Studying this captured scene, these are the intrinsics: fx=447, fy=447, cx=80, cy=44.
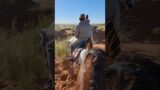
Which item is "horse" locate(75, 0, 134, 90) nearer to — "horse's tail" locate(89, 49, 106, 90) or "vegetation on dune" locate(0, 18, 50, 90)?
"horse's tail" locate(89, 49, 106, 90)

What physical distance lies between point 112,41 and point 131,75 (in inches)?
22.9

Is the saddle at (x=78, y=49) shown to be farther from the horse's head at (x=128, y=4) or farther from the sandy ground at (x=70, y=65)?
the horse's head at (x=128, y=4)

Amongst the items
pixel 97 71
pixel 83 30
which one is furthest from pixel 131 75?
pixel 83 30

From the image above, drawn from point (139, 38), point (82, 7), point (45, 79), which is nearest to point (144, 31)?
point (139, 38)

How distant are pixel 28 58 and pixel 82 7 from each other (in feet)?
3.58

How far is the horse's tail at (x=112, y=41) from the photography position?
21.7 feet

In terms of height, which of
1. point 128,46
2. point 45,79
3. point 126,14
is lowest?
point 45,79

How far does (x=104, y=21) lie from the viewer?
21.7 feet

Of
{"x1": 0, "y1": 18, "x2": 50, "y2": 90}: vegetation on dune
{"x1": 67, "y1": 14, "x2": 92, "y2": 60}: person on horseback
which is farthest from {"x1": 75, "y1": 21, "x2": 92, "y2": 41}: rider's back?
{"x1": 0, "y1": 18, "x2": 50, "y2": 90}: vegetation on dune

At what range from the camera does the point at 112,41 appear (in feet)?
21.8

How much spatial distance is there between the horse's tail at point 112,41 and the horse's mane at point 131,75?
0.10m

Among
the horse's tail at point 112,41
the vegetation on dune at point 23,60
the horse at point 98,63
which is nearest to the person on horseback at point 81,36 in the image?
the horse at point 98,63

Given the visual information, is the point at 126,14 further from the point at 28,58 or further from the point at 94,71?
the point at 28,58

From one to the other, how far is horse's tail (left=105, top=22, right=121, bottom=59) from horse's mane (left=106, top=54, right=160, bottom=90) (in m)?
0.10
